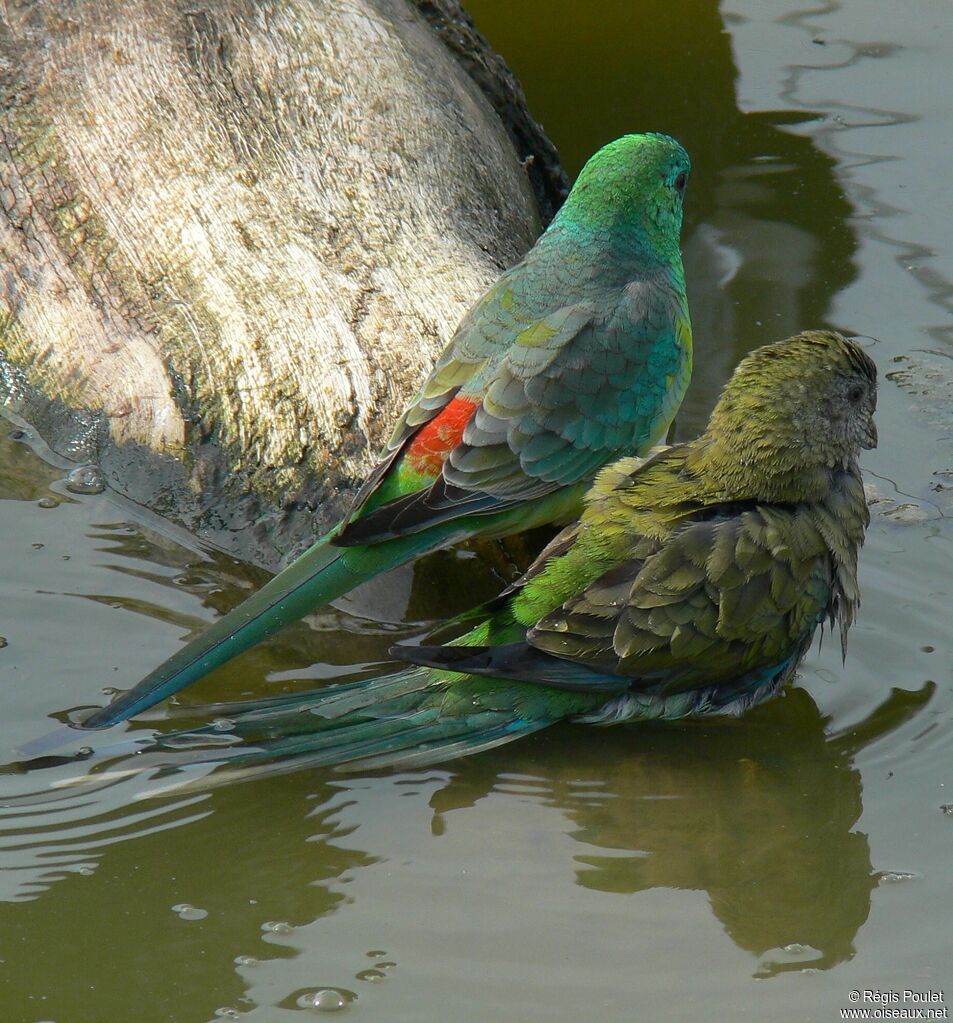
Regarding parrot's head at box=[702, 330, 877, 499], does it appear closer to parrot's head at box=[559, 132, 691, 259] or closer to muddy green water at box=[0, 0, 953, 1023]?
muddy green water at box=[0, 0, 953, 1023]

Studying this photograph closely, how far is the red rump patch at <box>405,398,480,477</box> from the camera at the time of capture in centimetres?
380

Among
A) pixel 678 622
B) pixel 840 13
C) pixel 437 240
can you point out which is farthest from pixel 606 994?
pixel 840 13

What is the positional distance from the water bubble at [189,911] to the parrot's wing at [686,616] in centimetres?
96

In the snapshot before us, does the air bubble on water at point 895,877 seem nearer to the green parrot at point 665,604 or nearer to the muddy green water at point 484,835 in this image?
the muddy green water at point 484,835

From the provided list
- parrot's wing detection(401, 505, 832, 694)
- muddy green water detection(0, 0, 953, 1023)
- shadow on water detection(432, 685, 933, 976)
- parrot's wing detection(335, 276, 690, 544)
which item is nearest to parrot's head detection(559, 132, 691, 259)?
parrot's wing detection(335, 276, 690, 544)

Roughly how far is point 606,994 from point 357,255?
272cm

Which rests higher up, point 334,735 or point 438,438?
point 438,438

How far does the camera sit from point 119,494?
4438mm

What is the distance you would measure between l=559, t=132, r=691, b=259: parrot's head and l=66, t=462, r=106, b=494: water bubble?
184 centimetres

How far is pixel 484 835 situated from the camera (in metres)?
3.23

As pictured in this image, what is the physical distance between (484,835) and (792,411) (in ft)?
4.77

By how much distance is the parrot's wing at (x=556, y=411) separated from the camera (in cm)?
374

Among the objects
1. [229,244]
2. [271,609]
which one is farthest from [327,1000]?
[229,244]

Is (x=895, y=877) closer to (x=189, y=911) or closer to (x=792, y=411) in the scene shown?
(x=792, y=411)
